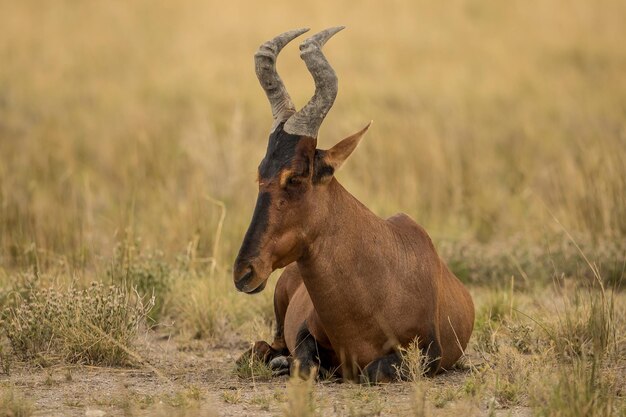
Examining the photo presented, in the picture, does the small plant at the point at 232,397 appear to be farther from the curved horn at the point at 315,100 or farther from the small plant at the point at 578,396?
the small plant at the point at 578,396

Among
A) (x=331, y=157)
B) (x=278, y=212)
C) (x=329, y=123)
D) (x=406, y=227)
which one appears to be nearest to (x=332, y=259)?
(x=278, y=212)

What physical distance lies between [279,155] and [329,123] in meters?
12.1

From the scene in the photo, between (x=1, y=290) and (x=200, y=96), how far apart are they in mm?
13479

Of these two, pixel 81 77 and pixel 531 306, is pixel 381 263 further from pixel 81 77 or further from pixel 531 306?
pixel 81 77

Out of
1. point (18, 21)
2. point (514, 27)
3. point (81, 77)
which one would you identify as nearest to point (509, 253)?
point (81, 77)

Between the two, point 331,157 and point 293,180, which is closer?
point 293,180

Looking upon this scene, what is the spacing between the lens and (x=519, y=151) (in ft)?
59.3

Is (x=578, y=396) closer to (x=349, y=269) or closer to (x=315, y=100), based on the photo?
(x=349, y=269)

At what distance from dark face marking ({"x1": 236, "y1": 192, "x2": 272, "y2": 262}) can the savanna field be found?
815mm

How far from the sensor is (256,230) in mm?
7293

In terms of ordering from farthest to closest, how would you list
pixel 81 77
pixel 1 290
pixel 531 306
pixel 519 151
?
1. pixel 81 77
2. pixel 519 151
3. pixel 531 306
4. pixel 1 290

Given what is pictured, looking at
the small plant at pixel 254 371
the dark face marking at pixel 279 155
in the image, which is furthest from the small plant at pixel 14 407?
the dark face marking at pixel 279 155

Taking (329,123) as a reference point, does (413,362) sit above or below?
below

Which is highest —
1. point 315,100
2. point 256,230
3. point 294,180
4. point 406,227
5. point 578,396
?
point 315,100
